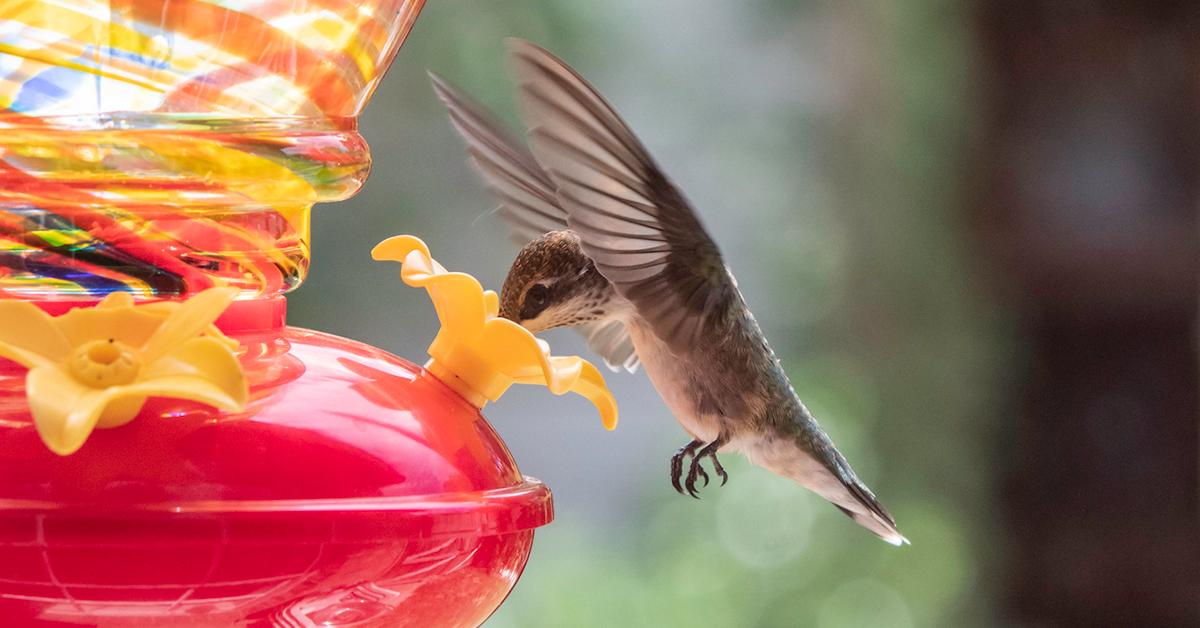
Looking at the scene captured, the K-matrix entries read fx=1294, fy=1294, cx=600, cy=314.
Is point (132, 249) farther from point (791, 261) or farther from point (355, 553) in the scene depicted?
point (791, 261)

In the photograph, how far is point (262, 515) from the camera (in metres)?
0.74

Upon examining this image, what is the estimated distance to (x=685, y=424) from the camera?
1616mm

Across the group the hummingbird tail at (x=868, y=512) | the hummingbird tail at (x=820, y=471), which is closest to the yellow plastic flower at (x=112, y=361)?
the hummingbird tail at (x=820, y=471)

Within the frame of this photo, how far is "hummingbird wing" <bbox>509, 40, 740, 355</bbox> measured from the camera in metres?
1.22

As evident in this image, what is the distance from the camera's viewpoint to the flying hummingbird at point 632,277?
1281 millimetres

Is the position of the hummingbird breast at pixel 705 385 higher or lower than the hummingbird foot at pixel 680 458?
higher

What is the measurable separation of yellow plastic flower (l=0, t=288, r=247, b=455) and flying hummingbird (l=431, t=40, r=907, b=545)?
446mm

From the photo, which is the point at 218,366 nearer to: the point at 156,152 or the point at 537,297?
the point at 156,152

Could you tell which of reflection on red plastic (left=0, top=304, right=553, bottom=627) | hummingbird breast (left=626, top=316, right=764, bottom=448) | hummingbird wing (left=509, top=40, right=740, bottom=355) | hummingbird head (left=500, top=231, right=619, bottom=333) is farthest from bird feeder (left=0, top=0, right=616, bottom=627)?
hummingbird breast (left=626, top=316, right=764, bottom=448)

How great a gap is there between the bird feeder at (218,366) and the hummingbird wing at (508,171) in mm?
252

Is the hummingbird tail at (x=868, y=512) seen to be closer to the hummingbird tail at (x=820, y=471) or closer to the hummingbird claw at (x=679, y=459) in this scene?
the hummingbird tail at (x=820, y=471)

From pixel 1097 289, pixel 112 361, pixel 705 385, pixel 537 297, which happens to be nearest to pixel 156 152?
pixel 112 361

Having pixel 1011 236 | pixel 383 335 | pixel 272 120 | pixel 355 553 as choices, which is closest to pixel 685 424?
pixel 272 120

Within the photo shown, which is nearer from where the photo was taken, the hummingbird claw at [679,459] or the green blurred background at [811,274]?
the hummingbird claw at [679,459]
